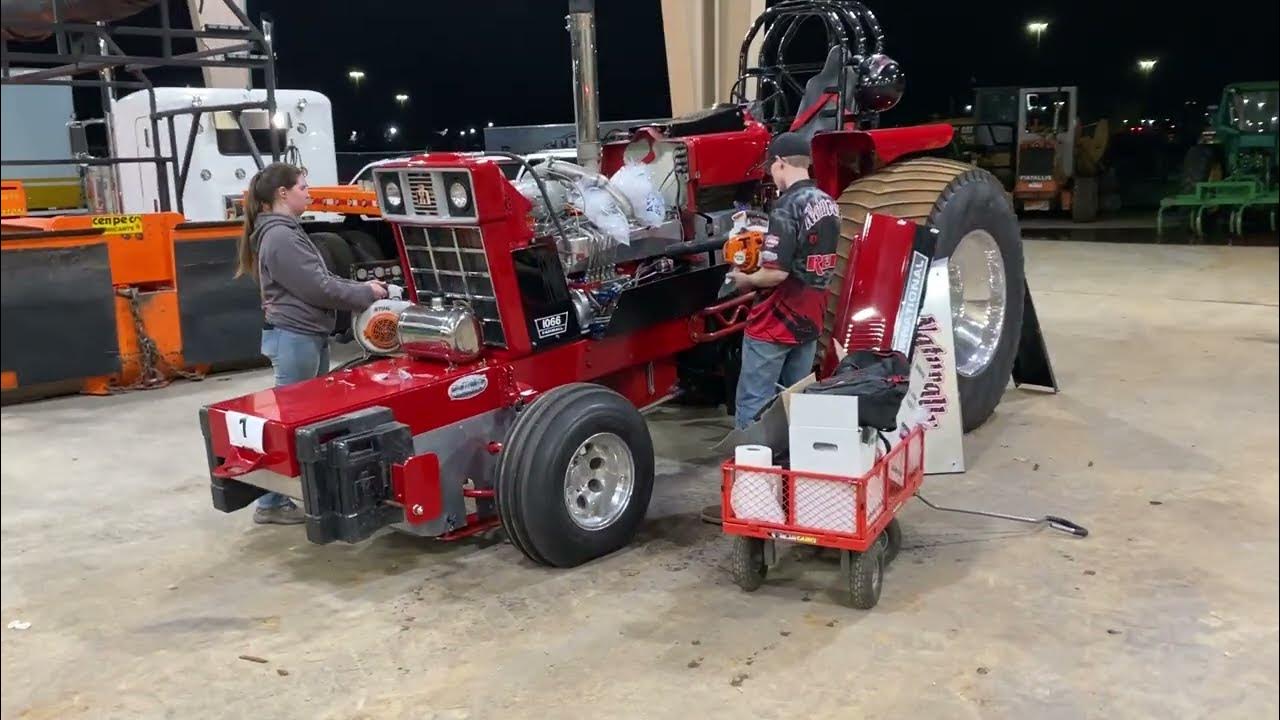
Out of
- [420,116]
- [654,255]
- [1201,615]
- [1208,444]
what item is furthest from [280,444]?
[420,116]

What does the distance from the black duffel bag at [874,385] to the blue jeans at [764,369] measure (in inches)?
17.2

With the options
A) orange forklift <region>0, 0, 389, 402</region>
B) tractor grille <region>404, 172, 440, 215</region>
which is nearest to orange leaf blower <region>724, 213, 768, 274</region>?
tractor grille <region>404, 172, 440, 215</region>

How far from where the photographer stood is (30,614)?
347 cm

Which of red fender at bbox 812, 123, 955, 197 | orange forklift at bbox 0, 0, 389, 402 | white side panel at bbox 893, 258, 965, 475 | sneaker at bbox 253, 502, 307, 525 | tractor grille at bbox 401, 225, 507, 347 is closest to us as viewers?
tractor grille at bbox 401, 225, 507, 347

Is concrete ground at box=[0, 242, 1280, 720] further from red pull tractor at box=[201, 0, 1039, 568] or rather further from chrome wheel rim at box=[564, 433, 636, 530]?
red pull tractor at box=[201, 0, 1039, 568]

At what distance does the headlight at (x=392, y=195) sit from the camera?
390 cm

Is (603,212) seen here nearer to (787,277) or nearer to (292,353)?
(787,277)

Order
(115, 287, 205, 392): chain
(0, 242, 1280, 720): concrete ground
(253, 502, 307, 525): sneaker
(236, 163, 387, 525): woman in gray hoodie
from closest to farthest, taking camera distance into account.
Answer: (0, 242, 1280, 720): concrete ground < (236, 163, 387, 525): woman in gray hoodie < (253, 502, 307, 525): sneaker < (115, 287, 205, 392): chain

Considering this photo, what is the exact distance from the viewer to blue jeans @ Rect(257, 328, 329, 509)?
414 cm

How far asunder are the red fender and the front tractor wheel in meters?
1.70

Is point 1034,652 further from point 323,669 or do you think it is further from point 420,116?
point 420,116

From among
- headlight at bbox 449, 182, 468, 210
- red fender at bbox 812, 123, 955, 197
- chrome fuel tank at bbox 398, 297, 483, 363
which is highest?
red fender at bbox 812, 123, 955, 197

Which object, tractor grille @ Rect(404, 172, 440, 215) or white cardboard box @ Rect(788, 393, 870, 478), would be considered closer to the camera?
white cardboard box @ Rect(788, 393, 870, 478)

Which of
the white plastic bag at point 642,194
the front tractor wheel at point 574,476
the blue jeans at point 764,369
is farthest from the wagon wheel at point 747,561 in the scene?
the white plastic bag at point 642,194
